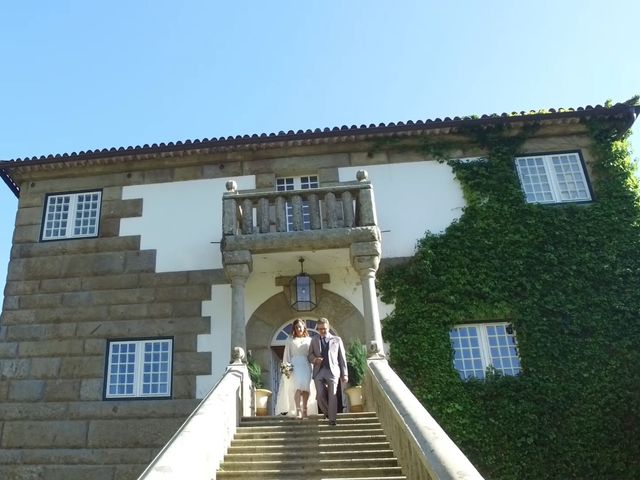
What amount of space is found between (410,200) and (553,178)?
314 centimetres

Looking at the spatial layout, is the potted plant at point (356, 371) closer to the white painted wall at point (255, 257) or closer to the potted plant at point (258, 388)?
the white painted wall at point (255, 257)

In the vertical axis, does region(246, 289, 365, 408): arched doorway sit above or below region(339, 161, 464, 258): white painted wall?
below

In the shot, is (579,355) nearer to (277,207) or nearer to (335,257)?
(335,257)

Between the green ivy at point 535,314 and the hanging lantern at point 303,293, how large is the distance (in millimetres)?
1393

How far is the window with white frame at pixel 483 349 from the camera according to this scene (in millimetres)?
10617

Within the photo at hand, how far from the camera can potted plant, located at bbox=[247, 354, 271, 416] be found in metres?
9.55

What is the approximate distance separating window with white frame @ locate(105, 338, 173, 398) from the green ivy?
4.28m

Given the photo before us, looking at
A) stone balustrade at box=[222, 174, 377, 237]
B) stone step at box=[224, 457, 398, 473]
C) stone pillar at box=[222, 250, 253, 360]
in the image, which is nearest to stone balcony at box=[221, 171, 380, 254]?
stone balustrade at box=[222, 174, 377, 237]

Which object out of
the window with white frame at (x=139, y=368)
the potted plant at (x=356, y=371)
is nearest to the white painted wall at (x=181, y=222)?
the window with white frame at (x=139, y=368)

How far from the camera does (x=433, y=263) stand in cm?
1131

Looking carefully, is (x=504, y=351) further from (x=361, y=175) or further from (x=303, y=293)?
(x=361, y=175)

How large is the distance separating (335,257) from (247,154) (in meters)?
3.40

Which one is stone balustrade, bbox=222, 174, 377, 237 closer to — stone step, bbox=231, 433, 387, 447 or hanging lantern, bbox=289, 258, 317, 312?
hanging lantern, bbox=289, 258, 317, 312

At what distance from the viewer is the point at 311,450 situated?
7.00 metres
